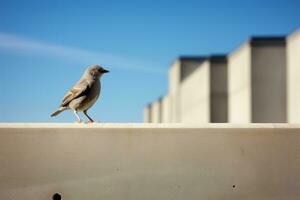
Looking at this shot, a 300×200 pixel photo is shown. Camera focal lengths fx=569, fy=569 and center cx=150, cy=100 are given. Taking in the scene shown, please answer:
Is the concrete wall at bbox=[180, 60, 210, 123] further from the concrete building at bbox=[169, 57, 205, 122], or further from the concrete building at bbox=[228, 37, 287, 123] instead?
the concrete building at bbox=[228, 37, 287, 123]

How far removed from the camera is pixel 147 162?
5023 millimetres

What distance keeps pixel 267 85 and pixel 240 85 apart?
294 centimetres

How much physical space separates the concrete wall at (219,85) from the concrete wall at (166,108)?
2150 centimetres

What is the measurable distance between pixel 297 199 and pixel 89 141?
6.38ft

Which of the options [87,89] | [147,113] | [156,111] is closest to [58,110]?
[87,89]

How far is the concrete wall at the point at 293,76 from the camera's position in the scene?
82.8 ft

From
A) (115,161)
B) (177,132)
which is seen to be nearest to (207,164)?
(177,132)

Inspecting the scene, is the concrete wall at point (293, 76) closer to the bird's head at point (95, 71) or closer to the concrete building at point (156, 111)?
the bird's head at point (95, 71)

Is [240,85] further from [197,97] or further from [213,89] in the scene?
[197,97]

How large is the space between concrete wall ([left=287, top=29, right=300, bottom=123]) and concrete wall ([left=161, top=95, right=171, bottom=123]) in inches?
1232

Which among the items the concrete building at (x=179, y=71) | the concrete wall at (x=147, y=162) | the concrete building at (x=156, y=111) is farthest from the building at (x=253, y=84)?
the concrete building at (x=156, y=111)

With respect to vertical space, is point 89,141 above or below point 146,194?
above

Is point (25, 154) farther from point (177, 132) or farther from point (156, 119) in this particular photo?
point (156, 119)

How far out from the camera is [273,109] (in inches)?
1116
